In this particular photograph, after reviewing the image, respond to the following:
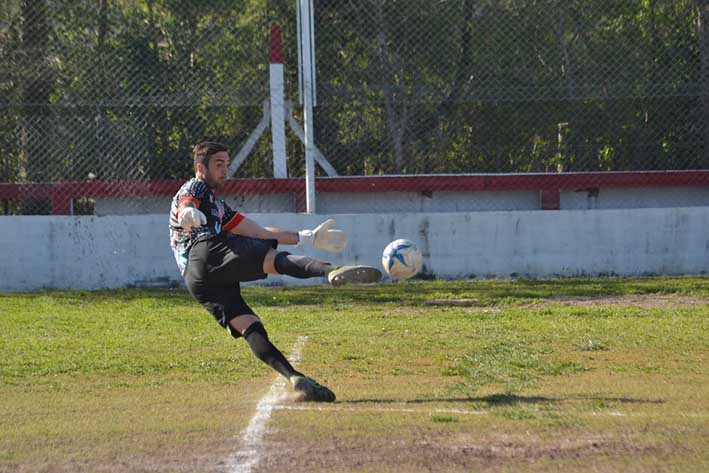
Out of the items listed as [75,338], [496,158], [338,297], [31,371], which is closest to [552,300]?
[338,297]

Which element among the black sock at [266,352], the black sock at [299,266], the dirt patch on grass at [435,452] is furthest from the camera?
the black sock at [266,352]

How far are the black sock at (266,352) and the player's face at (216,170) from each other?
3.33 ft

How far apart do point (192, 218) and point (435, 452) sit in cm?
231

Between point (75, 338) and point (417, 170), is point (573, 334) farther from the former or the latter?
point (417, 170)

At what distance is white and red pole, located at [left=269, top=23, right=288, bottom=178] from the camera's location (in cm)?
1480

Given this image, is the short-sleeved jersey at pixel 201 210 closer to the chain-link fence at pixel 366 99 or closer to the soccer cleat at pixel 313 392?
the soccer cleat at pixel 313 392

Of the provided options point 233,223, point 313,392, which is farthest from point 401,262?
point 313,392

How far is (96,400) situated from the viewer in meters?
6.90

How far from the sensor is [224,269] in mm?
6805

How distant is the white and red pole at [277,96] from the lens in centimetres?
1480

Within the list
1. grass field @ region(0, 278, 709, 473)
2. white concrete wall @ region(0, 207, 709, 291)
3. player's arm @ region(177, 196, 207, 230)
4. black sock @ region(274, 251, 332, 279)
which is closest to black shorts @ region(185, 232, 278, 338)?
black sock @ region(274, 251, 332, 279)

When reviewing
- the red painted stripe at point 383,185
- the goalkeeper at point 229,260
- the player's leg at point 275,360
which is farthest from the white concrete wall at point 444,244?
the player's leg at point 275,360

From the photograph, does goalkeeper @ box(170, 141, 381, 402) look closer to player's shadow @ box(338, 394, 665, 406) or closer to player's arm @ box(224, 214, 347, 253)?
player's arm @ box(224, 214, 347, 253)

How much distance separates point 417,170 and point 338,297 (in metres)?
3.12
